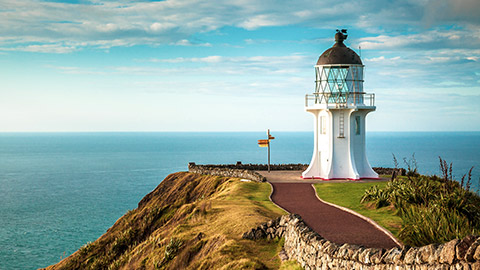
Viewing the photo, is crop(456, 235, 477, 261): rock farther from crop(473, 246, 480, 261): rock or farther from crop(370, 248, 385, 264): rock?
crop(370, 248, 385, 264): rock

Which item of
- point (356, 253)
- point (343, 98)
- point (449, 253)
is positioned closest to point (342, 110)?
point (343, 98)

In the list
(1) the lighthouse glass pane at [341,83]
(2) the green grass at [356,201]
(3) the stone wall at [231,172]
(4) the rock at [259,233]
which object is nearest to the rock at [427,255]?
(2) the green grass at [356,201]

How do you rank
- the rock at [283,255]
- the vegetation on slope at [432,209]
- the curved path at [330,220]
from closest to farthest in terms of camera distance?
the vegetation on slope at [432,209], the rock at [283,255], the curved path at [330,220]

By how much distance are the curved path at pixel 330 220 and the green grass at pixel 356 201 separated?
1.66 feet

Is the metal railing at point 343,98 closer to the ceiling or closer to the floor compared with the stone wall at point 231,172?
closer to the ceiling

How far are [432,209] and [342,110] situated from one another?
19.1 metres

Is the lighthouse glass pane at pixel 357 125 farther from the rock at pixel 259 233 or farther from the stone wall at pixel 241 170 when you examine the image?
the rock at pixel 259 233

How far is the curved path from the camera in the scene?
14.5 m

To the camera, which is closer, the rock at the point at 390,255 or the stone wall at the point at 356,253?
the stone wall at the point at 356,253

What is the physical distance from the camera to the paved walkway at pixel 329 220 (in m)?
14.6

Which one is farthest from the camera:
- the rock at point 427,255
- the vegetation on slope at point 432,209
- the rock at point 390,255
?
the vegetation on slope at point 432,209

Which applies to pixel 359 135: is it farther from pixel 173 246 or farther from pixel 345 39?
pixel 173 246

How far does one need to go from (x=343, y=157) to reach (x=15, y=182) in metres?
83.8

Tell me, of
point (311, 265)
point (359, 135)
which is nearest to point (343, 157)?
point (359, 135)
